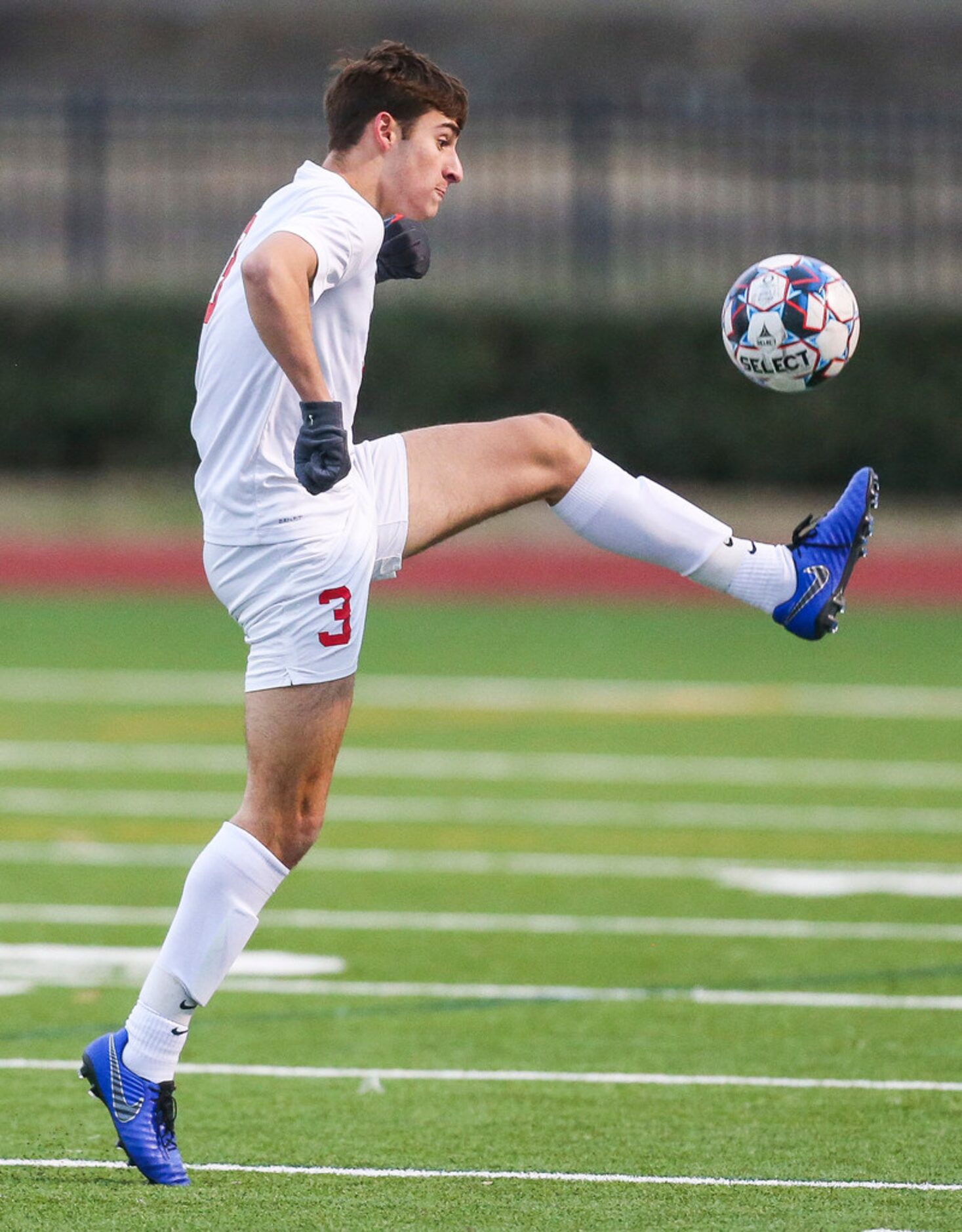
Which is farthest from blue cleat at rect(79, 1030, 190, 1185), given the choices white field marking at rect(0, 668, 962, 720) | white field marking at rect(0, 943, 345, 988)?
white field marking at rect(0, 668, 962, 720)

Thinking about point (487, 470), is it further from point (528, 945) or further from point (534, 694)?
point (534, 694)

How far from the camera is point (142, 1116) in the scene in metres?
4.96

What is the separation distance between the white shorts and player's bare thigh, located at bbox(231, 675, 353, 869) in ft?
0.12

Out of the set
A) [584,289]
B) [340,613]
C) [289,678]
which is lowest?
[584,289]

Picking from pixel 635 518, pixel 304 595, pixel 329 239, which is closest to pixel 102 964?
pixel 304 595

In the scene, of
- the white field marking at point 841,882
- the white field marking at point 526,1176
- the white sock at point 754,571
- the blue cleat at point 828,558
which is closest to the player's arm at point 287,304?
the white sock at point 754,571

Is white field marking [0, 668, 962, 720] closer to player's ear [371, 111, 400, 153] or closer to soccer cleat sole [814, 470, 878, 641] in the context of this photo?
soccer cleat sole [814, 470, 878, 641]

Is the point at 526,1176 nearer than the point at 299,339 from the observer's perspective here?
No

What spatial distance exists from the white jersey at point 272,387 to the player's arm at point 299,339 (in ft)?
0.58

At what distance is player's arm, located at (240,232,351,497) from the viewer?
468 cm

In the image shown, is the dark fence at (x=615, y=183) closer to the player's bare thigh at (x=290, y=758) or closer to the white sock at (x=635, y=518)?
the white sock at (x=635, y=518)

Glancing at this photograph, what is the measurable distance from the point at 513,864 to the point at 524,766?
7.48 ft

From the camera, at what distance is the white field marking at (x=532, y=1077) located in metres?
5.88

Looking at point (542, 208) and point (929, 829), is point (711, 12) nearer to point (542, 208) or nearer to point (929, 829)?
point (542, 208)
